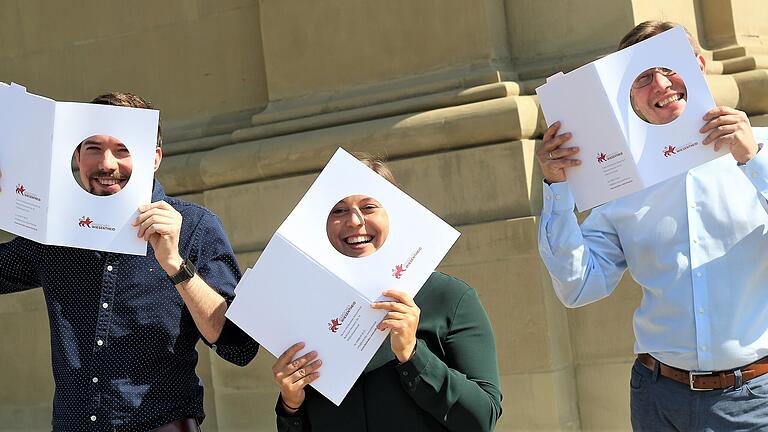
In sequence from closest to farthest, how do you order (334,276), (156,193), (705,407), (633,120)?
(334,276)
(633,120)
(705,407)
(156,193)

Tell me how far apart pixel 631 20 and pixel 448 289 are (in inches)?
112

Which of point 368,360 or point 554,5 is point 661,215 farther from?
point 554,5

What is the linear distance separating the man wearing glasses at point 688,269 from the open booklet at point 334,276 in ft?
1.72

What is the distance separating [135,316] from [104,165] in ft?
1.40

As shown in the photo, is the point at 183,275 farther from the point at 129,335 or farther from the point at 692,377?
the point at 692,377

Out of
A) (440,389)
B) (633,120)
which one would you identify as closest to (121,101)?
(440,389)

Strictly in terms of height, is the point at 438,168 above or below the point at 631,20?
below

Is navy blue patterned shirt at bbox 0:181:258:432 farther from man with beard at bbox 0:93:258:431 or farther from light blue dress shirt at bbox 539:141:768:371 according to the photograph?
A: light blue dress shirt at bbox 539:141:768:371

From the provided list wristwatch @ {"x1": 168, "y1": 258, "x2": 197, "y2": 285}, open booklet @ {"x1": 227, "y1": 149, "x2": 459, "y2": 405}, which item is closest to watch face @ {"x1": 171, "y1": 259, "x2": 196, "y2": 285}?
wristwatch @ {"x1": 168, "y1": 258, "x2": 197, "y2": 285}

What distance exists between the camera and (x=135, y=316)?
3.04 meters

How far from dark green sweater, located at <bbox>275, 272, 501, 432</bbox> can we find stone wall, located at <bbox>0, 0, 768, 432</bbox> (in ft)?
7.63

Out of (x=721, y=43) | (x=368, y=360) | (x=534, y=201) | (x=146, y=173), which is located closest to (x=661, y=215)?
(x=368, y=360)

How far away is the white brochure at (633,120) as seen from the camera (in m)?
2.84

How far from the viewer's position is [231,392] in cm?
609
